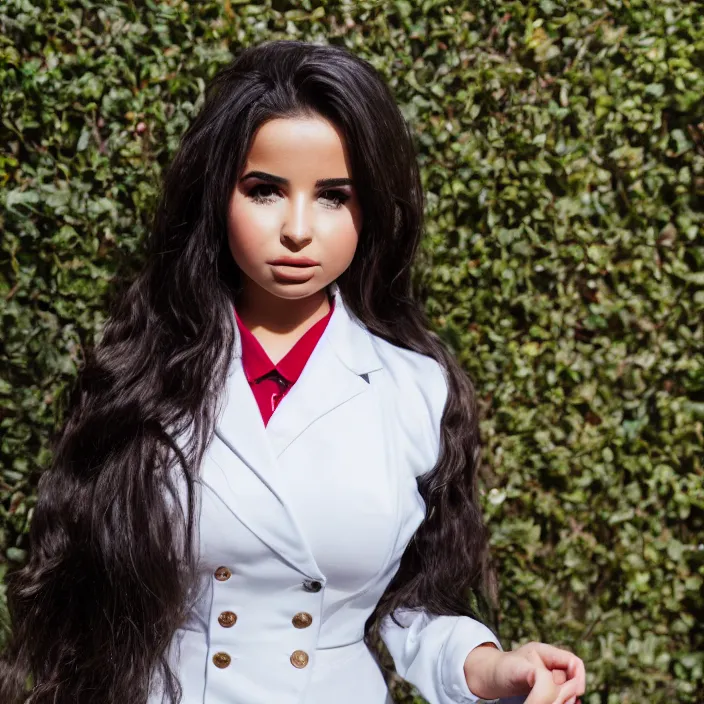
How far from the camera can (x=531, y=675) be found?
1.75m

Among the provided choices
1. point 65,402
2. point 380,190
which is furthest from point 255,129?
point 65,402

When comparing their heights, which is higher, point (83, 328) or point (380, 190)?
point (380, 190)

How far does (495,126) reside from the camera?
2637mm

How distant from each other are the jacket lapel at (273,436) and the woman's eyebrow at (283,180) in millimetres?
336

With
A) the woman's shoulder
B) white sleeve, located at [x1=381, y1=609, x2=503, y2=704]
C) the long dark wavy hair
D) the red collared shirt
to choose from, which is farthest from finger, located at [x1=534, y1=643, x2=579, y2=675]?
the red collared shirt

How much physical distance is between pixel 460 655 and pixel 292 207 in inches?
38.6

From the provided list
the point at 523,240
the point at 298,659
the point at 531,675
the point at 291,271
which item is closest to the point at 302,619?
the point at 298,659

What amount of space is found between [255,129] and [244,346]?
466mm

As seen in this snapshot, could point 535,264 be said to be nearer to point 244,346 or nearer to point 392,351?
point 392,351

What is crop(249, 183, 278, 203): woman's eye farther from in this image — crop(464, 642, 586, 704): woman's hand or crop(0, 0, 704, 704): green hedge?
crop(464, 642, 586, 704): woman's hand

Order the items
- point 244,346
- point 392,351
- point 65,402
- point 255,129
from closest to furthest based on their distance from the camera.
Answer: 1. point 255,129
2. point 244,346
3. point 392,351
4. point 65,402

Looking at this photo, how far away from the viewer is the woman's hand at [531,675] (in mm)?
1718

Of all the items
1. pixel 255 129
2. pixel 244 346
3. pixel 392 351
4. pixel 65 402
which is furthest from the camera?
pixel 65 402

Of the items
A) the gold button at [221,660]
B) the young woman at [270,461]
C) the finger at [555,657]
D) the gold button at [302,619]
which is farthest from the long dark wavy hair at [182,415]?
the finger at [555,657]
